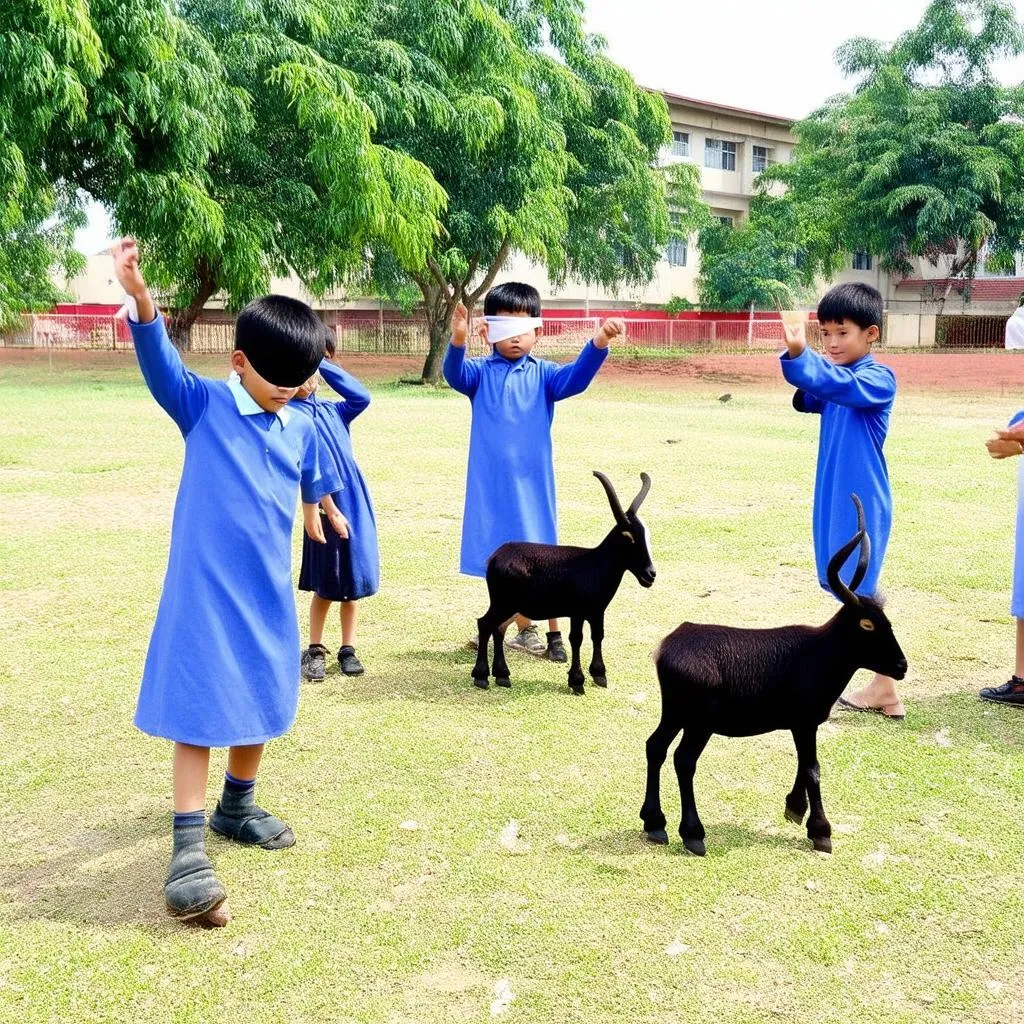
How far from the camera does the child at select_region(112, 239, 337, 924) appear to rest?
121 inches

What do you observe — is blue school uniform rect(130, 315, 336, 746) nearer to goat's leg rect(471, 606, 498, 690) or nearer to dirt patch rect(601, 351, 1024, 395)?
goat's leg rect(471, 606, 498, 690)

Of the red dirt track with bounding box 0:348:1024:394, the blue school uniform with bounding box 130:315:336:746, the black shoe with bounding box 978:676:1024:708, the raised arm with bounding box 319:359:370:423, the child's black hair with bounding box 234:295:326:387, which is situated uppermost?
the child's black hair with bounding box 234:295:326:387

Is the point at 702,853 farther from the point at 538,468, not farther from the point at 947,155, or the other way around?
the point at 947,155

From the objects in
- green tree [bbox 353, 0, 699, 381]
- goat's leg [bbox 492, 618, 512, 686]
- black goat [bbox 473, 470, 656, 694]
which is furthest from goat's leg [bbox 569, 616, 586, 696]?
green tree [bbox 353, 0, 699, 381]

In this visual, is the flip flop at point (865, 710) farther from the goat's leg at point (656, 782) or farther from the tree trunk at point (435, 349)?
the tree trunk at point (435, 349)

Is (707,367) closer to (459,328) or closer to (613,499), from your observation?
→ (459,328)

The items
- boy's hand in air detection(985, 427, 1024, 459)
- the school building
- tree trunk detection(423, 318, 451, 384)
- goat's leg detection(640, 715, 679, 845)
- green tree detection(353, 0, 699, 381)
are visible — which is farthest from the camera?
the school building

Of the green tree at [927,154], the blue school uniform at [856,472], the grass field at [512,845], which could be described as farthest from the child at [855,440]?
the green tree at [927,154]

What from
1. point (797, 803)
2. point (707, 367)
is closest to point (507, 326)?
point (797, 803)

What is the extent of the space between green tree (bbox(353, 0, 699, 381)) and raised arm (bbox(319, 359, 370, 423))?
1590cm

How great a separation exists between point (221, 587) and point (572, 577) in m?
2.06

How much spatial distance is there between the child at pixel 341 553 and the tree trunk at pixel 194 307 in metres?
18.6

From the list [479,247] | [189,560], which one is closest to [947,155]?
[479,247]

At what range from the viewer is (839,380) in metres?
4.18
